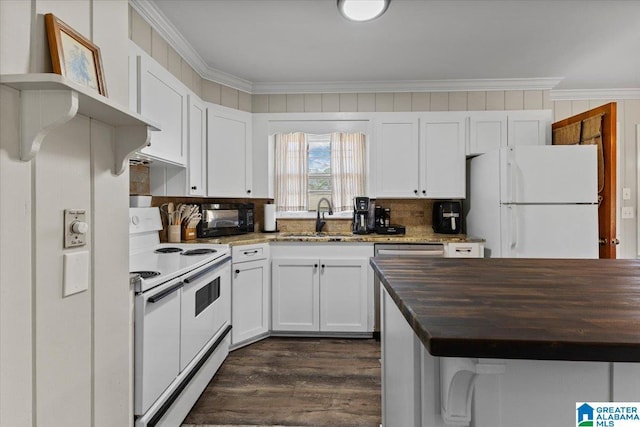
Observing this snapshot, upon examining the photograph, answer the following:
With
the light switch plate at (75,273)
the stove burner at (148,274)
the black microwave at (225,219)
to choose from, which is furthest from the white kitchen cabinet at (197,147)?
the light switch plate at (75,273)

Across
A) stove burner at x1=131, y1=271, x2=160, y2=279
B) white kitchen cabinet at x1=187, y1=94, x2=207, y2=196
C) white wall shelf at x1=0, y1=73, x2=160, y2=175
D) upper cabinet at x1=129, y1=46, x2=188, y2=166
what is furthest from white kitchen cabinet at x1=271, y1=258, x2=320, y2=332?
white wall shelf at x1=0, y1=73, x2=160, y2=175

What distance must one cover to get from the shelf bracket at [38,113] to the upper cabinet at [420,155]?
279 centimetres

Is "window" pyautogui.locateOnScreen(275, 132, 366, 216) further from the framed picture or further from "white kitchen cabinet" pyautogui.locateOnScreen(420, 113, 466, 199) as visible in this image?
the framed picture

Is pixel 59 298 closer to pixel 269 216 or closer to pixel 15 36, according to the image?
pixel 15 36

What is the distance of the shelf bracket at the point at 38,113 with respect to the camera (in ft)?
2.32

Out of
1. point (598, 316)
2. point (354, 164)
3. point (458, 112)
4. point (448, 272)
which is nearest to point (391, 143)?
point (354, 164)

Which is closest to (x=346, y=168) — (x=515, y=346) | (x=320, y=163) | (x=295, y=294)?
(x=320, y=163)

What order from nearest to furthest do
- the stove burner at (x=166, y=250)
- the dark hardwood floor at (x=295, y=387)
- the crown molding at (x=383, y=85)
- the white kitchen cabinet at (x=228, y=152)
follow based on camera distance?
the dark hardwood floor at (x=295, y=387), the stove burner at (x=166, y=250), the white kitchen cabinet at (x=228, y=152), the crown molding at (x=383, y=85)

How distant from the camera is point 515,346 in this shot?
504 millimetres

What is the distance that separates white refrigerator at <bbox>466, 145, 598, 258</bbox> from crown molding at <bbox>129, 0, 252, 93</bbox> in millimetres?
Answer: 2496

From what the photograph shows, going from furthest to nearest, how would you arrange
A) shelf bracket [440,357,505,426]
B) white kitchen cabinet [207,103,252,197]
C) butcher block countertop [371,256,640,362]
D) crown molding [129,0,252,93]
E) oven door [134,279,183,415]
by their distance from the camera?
white kitchen cabinet [207,103,252,197], crown molding [129,0,252,93], oven door [134,279,183,415], shelf bracket [440,357,505,426], butcher block countertop [371,256,640,362]

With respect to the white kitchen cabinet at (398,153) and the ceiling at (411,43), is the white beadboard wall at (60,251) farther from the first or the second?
the white kitchen cabinet at (398,153)

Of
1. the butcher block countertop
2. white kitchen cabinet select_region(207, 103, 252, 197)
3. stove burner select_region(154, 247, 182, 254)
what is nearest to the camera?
the butcher block countertop

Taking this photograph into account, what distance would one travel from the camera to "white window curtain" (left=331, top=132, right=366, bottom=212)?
11.3 ft
